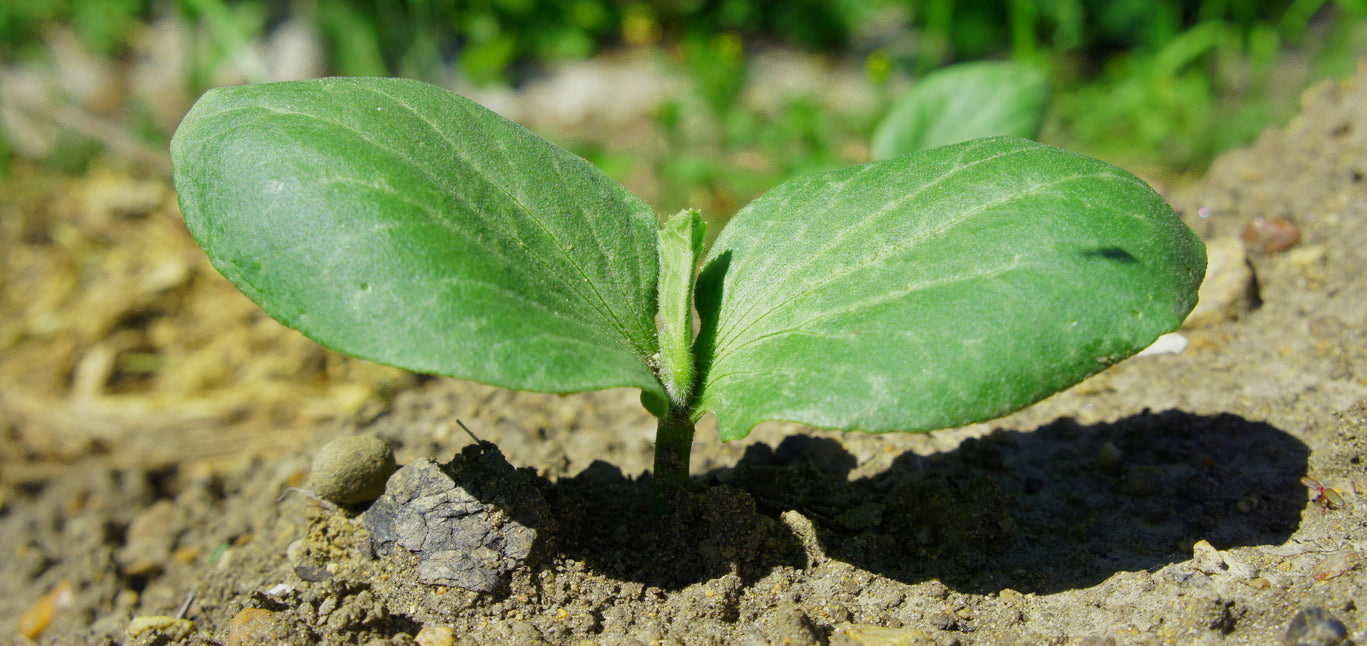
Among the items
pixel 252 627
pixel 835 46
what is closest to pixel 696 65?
pixel 835 46

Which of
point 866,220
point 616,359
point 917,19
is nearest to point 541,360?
point 616,359

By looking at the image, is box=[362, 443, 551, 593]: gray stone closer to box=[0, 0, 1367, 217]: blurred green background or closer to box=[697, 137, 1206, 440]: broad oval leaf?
box=[697, 137, 1206, 440]: broad oval leaf

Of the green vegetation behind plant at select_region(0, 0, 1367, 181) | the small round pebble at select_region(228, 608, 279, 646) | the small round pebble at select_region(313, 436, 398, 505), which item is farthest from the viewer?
the green vegetation behind plant at select_region(0, 0, 1367, 181)

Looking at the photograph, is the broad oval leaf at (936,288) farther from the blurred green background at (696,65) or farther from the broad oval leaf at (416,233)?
the blurred green background at (696,65)

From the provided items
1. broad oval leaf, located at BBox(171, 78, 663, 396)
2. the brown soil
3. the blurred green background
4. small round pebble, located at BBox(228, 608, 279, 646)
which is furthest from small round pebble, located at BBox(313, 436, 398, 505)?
the blurred green background

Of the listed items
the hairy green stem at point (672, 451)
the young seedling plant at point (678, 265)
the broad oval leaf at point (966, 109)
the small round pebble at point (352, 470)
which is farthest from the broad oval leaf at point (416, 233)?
the broad oval leaf at point (966, 109)

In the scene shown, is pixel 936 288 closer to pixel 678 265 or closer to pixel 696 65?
pixel 678 265

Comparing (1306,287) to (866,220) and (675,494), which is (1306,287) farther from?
(675,494)
